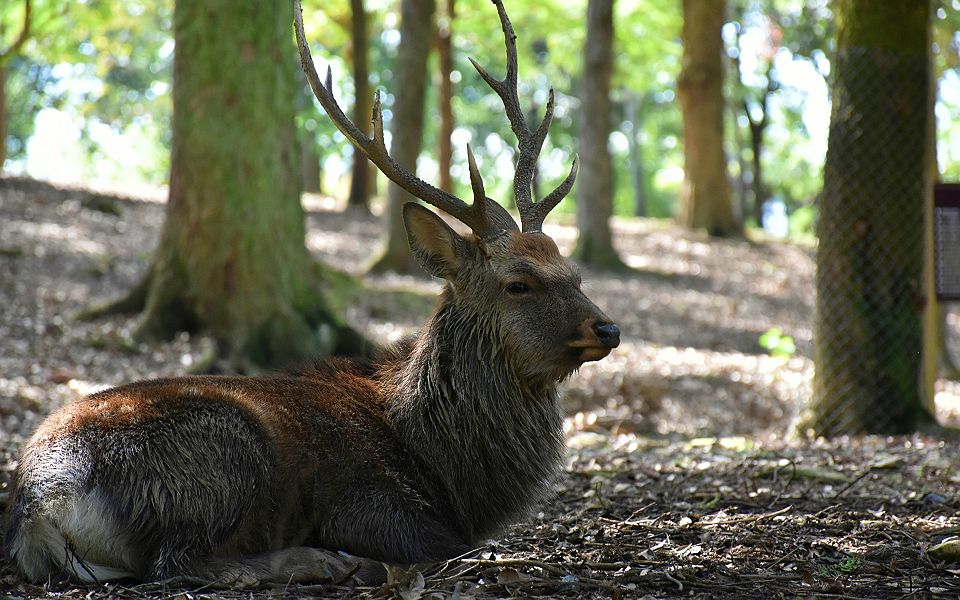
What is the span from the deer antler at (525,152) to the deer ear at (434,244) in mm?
435

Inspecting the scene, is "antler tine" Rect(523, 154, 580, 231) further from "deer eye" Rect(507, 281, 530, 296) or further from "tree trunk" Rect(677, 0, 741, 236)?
"tree trunk" Rect(677, 0, 741, 236)

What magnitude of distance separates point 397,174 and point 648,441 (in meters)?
3.82

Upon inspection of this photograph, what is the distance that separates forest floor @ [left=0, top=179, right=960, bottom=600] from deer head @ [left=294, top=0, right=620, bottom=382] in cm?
57

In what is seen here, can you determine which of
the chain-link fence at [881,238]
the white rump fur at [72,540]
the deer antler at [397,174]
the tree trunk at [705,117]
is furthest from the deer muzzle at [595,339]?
the tree trunk at [705,117]

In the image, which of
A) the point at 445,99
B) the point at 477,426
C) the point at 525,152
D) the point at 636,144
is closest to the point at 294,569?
the point at 477,426

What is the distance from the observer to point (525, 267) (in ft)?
15.6

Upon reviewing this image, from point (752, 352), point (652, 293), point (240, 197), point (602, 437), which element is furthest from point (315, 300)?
point (652, 293)

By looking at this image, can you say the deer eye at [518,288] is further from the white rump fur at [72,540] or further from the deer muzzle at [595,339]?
the white rump fur at [72,540]

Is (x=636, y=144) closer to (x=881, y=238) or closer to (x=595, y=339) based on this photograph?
(x=881, y=238)

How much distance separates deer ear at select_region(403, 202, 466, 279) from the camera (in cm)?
481

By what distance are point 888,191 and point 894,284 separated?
717 mm

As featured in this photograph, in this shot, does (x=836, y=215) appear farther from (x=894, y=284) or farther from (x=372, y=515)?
(x=372, y=515)

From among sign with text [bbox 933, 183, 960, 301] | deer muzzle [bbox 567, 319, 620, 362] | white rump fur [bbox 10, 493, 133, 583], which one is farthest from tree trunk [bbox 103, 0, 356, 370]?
sign with text [bbox 933, 183, 960, 301]

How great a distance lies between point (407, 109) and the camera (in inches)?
597
